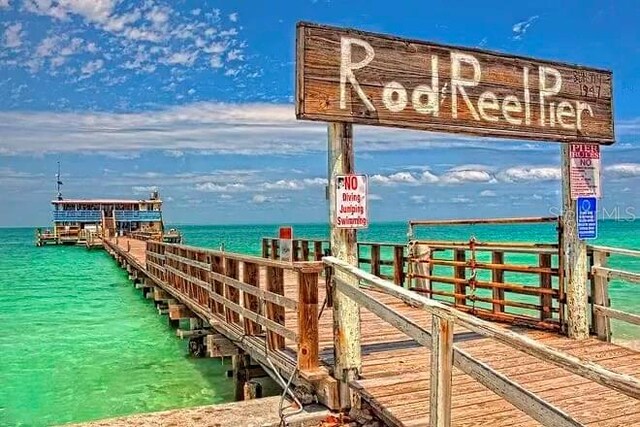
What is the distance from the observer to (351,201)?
15.2 feet

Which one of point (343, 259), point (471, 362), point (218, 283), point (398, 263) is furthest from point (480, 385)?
point (398, 263)

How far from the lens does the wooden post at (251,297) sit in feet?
20.9

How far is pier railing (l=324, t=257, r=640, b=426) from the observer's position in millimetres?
2271

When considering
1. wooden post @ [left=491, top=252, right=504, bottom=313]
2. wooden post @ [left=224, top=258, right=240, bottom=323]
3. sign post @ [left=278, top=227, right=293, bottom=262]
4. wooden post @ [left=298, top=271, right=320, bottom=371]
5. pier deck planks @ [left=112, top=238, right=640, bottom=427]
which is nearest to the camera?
pier deck planks @ [left=112, top=238, right=640, bottom=427]

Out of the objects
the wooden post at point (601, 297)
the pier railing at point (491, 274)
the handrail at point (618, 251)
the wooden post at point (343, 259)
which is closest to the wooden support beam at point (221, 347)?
the pier railing at point (491, 274)

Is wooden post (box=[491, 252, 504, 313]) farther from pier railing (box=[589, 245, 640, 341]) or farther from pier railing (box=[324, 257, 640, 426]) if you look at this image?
pier railing (box=[324, 257, 640, 426])

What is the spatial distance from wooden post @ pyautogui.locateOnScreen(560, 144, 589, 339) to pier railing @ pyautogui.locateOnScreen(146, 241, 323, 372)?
301cm

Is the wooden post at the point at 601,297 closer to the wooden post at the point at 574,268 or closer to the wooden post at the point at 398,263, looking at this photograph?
the wooden post at the point at 574,268

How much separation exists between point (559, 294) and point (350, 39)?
3868 millimetres

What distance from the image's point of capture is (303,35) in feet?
14.5

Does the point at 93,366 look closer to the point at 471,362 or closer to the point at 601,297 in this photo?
the point at 601,297

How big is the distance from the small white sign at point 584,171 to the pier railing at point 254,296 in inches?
125

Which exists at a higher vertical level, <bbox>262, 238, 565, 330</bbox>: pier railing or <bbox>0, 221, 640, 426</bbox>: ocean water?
<bbox>262, 238, 565, 330</bbox>: pier railing

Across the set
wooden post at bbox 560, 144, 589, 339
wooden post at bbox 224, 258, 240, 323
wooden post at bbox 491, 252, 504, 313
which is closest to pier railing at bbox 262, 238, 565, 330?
wooden post at bbox 491, 252, 504, 313
